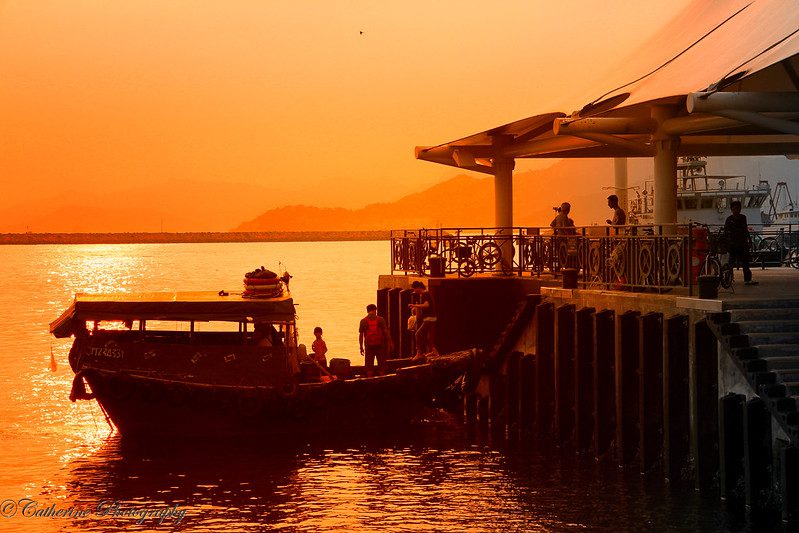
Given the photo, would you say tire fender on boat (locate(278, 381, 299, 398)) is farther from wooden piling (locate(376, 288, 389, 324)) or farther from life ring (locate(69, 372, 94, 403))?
wooden piling (locate(376, 288, 389, 324))

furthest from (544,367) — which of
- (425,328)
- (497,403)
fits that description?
(425,328)

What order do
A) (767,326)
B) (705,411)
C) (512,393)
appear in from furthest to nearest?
(512,393) < (705,411) < (767,326)

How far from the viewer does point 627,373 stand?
21.7 meters

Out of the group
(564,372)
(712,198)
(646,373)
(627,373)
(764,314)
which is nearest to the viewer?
(764,314)

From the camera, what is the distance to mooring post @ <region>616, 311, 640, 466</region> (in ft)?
71.0

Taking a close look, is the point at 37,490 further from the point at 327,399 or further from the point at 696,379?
the point at 696,379

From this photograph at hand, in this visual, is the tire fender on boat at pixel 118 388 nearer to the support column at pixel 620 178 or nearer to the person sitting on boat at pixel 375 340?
the person sitting on boat at pixel 375 340

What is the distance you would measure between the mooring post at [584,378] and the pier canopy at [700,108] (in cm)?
367

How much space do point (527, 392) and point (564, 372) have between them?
7.45 ft

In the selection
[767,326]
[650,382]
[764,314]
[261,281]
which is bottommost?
[650,382]

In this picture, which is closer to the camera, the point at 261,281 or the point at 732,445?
the point at 732,445

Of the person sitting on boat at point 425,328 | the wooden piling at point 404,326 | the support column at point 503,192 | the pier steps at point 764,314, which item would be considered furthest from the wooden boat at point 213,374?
the pier steps at point 764,314

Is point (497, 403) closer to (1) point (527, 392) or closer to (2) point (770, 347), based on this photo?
(1) point (527, 392)

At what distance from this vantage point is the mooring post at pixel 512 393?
26984mm
